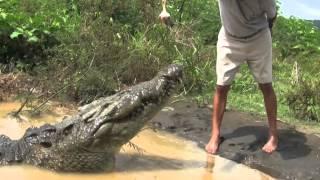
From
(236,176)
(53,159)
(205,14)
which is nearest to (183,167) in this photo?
(236,176)

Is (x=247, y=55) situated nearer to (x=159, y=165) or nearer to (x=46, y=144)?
(x=159, y=165)

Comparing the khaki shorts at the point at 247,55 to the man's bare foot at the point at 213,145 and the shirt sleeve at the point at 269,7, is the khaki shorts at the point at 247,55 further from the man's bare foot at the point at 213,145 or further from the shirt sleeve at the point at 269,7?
the man's bare foot at the point at 213,145

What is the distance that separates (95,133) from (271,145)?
1931 mm

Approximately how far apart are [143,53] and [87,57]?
0.79 meters

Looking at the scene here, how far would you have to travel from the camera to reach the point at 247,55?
6059 millimetres

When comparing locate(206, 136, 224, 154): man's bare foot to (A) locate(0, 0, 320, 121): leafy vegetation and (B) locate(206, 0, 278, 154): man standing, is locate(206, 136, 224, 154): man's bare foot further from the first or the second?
(A) locate(0, 0, 320, 121): leafy vegetation

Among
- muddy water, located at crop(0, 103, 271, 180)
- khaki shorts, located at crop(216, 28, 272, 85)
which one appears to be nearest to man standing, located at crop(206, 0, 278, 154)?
khaki shorts, located at crop(216, 28, 272, 85)

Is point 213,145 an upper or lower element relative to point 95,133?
lower

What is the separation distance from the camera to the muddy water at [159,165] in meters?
5.18

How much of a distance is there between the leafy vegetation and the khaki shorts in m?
1.34

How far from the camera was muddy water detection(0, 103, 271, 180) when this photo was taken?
17.0 feet

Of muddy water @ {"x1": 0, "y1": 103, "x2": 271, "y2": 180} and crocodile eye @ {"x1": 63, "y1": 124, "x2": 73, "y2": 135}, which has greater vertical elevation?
crocodile eye @ {"x1": 63, "y1": 124, "x2": 73, "y2": 135}

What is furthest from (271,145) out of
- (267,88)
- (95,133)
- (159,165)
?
(95,133)

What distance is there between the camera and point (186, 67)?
8.23 m
